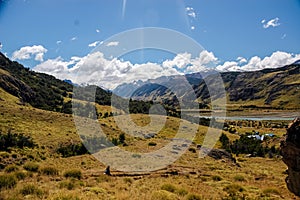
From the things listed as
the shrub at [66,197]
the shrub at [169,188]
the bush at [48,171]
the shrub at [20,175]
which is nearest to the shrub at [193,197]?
the shrub at [169,188]

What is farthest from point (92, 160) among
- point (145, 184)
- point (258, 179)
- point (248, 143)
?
point (248, 143)

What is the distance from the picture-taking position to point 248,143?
75.4 m

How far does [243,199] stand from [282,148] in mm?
4049

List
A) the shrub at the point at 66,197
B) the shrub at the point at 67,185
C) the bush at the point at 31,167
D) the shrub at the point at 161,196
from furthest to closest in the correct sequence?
the bush at the point at 31,167
the shrub at the point at 67,185
the shrub at the point at 161,196
the shrub at the point at 66,197

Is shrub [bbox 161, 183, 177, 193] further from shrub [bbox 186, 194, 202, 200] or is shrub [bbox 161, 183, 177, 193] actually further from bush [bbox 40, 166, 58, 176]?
bush [bbox 40, 166, 58, 176]

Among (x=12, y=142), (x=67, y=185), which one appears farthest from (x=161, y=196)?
(x=12, y=142)

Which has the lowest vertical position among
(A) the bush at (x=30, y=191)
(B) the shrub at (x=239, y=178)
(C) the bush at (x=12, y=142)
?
(B) the shrub at (x=239, y=178)

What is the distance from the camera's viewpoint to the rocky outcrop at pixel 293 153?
51.6 feet

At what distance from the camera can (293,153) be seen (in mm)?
16109

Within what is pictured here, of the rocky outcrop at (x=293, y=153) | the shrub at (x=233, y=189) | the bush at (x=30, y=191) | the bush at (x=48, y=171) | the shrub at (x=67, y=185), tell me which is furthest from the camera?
the bush at (x=48, y=171)

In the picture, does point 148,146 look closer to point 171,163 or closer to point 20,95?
point 171,163

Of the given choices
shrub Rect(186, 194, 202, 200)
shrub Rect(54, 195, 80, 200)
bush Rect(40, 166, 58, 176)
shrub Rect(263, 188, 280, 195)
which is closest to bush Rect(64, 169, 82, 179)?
bush Rect(40, 166, 58, 176)

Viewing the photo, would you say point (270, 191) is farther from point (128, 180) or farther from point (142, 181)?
point (128, 180)

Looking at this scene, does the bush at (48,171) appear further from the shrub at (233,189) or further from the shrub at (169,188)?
the shrub at (233,189)
